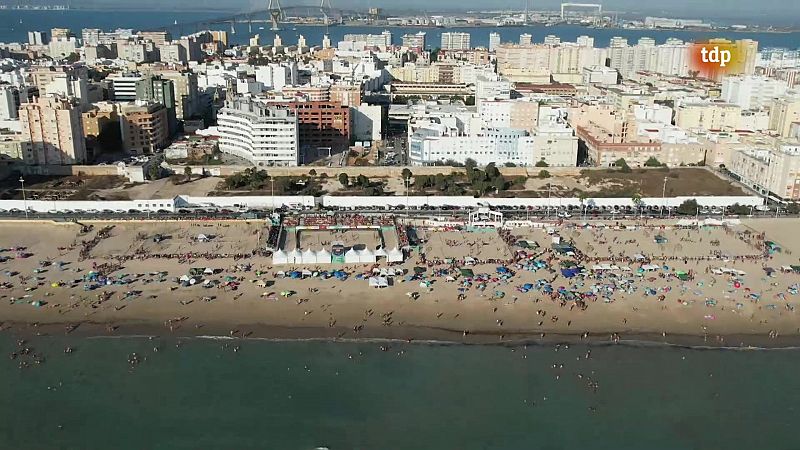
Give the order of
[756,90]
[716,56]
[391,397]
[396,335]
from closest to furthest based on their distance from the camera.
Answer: [391,397]
[396,335]
[756,90]
[716,56]

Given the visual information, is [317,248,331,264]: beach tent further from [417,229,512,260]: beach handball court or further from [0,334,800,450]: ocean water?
[0,334,800,450]: ocean water

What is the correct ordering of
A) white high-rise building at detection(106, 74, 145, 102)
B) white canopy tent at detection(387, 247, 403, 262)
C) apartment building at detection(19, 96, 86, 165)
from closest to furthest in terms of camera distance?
white canopy tent at detection(387, 247, 403, 262), apartment building at detection(19, 96, 86, 165), white high-rise building at detection(106, 74, 145, 102)

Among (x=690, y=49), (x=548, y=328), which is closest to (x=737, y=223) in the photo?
(x=548, y=328)

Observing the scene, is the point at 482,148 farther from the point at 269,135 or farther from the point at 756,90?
the point at 756,90

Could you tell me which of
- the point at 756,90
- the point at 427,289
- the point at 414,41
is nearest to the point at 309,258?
the point at 427,289

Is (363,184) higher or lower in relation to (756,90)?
lower

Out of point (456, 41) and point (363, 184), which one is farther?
point (456, 41)

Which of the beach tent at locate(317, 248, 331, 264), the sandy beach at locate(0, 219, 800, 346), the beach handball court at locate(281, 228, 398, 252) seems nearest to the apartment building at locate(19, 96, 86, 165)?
the sandy beach at locate(0, 219, 800, 346)

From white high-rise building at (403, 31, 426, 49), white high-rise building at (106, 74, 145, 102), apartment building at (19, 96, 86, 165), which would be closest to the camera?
apartment building at (19, 96, 86, 165)
